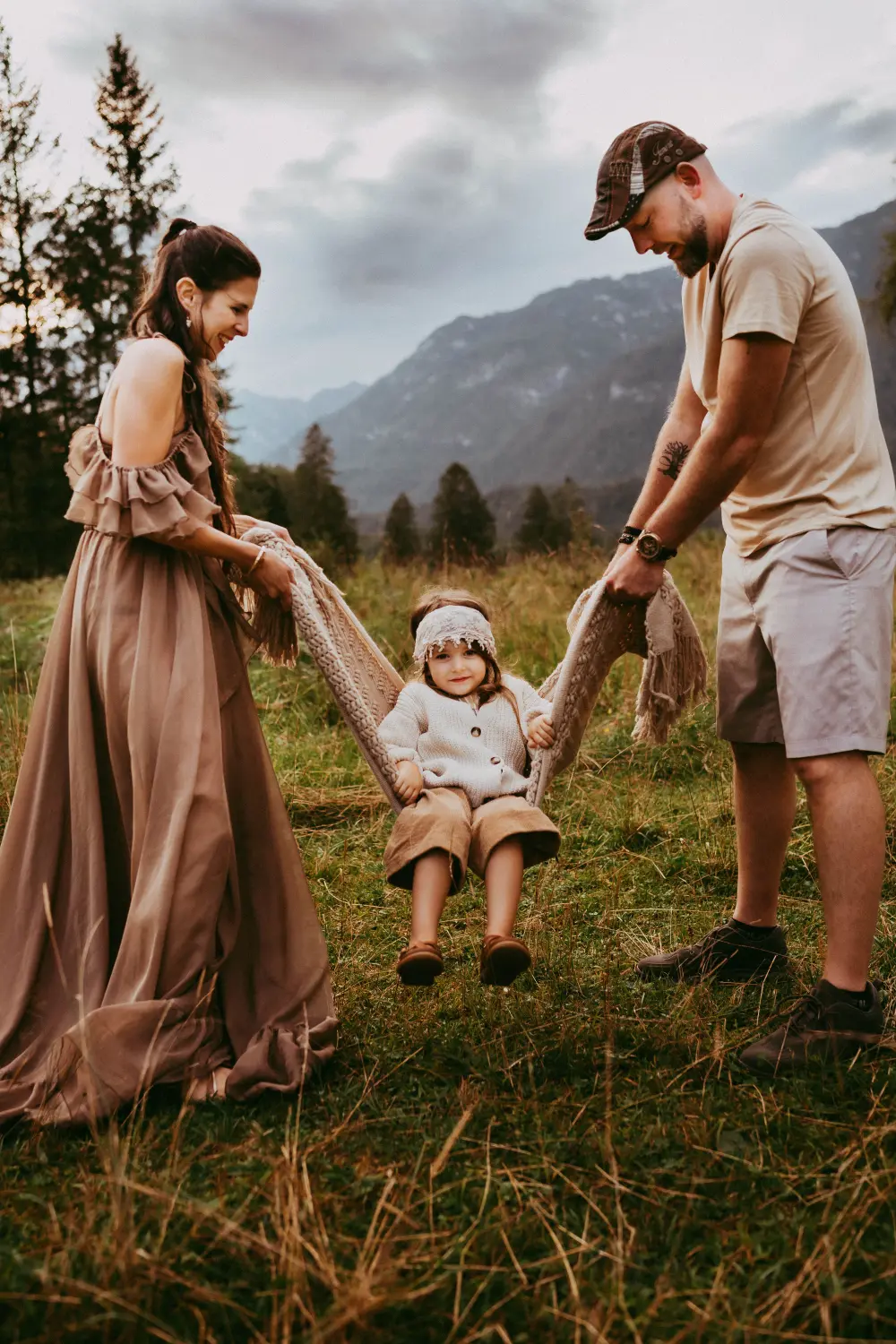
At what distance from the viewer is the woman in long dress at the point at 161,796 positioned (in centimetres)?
260

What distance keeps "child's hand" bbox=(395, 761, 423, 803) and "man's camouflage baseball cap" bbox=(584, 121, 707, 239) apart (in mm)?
1552

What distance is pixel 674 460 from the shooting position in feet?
10.7

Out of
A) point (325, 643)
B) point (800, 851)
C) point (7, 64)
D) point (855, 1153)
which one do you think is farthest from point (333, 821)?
point (7, 64)

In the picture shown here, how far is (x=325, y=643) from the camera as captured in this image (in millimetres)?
2938

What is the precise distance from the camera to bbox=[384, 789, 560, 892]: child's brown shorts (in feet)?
9.40

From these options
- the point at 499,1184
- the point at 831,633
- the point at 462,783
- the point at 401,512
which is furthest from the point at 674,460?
the point at 401,512

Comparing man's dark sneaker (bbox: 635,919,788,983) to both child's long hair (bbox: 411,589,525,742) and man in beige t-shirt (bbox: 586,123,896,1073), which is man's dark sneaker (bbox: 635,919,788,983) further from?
child's long hair (bbox: 411,589,525,742)

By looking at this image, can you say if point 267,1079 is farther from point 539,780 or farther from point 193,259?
point 193,259

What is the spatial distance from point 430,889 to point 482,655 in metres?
0.85

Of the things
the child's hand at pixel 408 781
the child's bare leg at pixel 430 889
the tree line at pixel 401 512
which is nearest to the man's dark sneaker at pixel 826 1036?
the child's bare leg at pixel 430 889

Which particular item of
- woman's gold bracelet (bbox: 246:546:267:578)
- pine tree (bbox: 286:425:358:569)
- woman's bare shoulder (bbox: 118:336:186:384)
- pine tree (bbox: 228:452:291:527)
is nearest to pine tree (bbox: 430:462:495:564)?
pine tree (bbox: 286:425:358:569)

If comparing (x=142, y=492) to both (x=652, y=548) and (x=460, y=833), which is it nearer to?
(x=460, y=833)

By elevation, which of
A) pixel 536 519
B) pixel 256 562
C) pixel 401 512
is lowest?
pixel 256 562

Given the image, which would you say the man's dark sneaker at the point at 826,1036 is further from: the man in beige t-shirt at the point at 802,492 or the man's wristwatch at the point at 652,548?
the man's wristwatch at the point at 652,548
